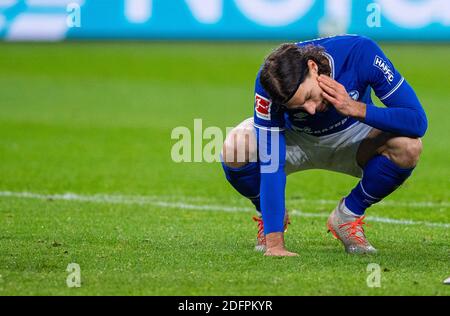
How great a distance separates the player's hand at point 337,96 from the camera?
556 centimetres

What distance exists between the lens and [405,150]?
235 inches

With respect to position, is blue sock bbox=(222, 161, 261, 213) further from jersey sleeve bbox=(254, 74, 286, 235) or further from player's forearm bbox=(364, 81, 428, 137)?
player's forearm bbox=(364, 81, 428, 137)

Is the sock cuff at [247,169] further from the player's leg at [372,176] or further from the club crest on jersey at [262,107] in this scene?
the player's leg at [372,176]

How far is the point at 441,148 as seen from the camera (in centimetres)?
1278

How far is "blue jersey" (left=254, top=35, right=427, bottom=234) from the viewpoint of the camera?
581cm

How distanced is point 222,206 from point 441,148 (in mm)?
4971

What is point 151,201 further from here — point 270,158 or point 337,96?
point 337,96

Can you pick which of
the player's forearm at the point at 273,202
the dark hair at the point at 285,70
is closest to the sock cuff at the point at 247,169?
the player's forearm at the point at 273,202

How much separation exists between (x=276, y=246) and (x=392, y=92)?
1.12m

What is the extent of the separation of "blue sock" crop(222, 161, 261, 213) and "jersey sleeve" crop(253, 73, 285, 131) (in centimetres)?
37

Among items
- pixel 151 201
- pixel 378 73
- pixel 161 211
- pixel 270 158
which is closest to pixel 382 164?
pixel 378 73

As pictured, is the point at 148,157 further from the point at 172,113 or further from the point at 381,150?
the point at 381,150
